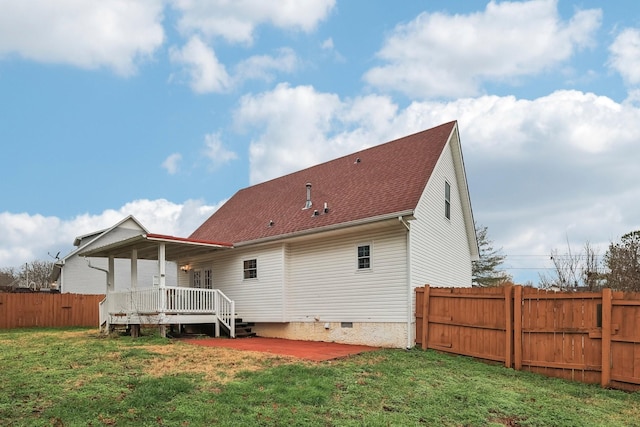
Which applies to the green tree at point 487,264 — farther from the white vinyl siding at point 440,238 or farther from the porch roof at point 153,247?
the porch roof at point 153,247

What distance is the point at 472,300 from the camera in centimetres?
1181

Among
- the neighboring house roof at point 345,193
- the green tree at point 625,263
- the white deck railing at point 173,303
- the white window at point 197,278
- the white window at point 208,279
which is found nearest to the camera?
the neighboring house roof at point 345,193

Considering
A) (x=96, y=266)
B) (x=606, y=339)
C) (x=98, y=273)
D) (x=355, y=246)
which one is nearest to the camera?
(x=606, y=339)

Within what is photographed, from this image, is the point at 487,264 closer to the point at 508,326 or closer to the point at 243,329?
the point at 243,329

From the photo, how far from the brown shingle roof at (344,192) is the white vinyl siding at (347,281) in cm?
76

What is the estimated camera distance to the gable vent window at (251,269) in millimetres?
17503

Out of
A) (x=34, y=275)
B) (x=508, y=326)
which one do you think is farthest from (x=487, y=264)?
(x=34, y=275)

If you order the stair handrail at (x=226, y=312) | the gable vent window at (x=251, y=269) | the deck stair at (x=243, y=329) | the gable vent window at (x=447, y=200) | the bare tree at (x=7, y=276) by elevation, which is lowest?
the bare tree at (x=7, y=276)

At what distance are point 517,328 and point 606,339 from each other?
5.90 ft

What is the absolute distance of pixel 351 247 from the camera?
1483 cm

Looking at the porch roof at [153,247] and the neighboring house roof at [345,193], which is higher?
the neighboring house roof at [345,193]

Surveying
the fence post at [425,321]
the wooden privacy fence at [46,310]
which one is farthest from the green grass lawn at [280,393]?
the wooden privacy fence at [46,310]

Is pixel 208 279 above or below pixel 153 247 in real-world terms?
below

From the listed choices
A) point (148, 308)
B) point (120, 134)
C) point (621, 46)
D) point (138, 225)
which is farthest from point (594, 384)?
point (138, 225)
